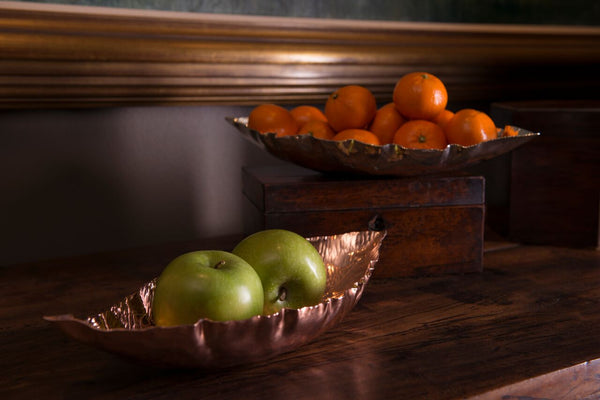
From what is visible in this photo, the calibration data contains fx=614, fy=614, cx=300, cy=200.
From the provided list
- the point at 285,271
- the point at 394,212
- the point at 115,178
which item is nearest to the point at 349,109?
the point at 394,212

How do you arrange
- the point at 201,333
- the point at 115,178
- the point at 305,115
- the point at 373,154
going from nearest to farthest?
the point at 201,333
the point at 373,154
the point at 305,115
the point at 115,178

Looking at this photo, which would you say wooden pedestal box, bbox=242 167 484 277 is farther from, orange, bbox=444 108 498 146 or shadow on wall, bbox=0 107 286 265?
shadow on wall, bbox=0 107 286 265

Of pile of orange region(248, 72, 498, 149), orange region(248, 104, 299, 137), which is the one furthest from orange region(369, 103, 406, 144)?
orange region(248, 104, 299, 137)

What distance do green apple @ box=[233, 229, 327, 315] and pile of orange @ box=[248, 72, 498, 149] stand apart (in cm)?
26

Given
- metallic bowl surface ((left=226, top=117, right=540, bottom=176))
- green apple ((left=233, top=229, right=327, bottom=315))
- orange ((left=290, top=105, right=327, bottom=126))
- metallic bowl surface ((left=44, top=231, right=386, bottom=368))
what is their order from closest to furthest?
metallic bowl surface ((left=44, top=231, right=386, bottom=368)) → green apple ((left=233, top=229, right=327, bottom=315)) → metallic bowl surface ((left=226, top=117, right=540, bottom=176)) → orange ((left=290, top=105, right=327, bottom=126))

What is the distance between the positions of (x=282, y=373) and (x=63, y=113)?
621mm

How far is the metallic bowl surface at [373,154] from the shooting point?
30.8 inches

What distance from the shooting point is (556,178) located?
Answer: 99cm

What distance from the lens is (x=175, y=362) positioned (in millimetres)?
519

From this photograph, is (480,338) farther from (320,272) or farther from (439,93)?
(439,93)

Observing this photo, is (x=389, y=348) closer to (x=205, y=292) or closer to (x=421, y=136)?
(x=205, y=292)

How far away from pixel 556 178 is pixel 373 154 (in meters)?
0.38

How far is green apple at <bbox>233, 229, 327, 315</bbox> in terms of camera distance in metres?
0.60

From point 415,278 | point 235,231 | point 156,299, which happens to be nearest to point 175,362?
point 156,299
